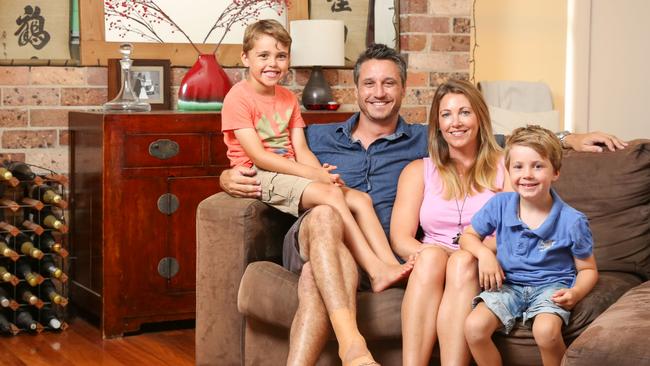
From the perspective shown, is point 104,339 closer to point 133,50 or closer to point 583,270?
point 133,50

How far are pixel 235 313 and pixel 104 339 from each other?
1.03 m

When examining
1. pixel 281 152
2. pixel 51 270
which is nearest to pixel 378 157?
pixel 281 152

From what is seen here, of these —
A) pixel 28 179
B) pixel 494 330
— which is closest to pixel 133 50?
pixel 28 179

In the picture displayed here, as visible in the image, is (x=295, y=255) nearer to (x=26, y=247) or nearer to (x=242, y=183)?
(x=242, y=183)

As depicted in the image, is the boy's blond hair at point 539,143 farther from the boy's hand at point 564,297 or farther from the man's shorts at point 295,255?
the man's shorts at point 295,255

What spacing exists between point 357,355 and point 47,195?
6.54ft

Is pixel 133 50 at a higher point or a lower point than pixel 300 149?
higher

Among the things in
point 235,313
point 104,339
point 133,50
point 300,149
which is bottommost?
point 104,339

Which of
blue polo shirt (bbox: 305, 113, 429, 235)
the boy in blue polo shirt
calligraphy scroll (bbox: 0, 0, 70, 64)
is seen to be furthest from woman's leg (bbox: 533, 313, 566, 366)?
calligraphy scroll (bbox: 0, 0, 70, 64)

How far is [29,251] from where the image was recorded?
166 inches

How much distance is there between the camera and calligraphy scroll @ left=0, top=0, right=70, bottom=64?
4.41m

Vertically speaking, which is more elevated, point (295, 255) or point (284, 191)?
point (284, 191)

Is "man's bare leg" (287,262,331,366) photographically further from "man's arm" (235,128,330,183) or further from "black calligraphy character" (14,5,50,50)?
"black calligraphy character" (14,5,50,50)

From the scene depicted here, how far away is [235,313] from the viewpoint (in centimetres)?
340
